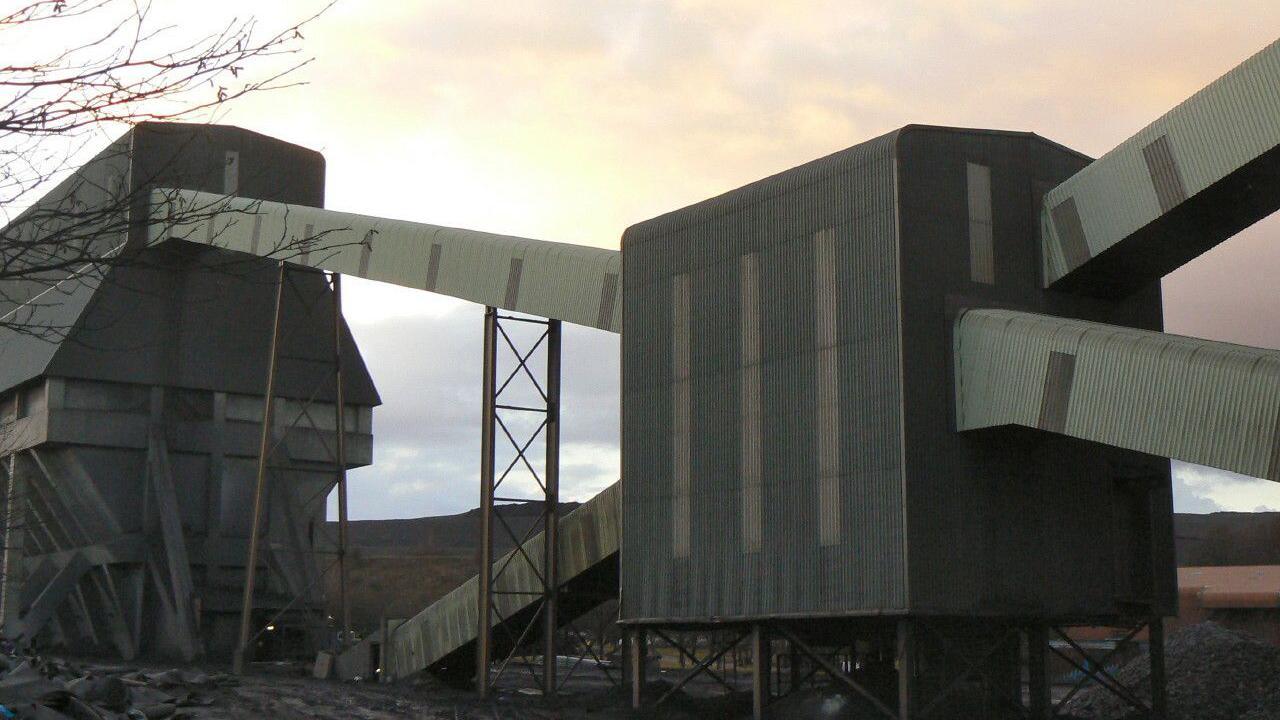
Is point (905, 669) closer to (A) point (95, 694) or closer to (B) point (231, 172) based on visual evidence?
(A) point (95, 694)

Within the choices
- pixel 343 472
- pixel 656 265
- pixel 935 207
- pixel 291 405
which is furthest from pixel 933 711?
pixel 291 405

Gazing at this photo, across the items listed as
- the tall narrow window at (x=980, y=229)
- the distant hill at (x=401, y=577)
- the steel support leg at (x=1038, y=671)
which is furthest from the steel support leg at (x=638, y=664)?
the distant hill at (x=401, y=577)

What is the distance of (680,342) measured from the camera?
25516mm

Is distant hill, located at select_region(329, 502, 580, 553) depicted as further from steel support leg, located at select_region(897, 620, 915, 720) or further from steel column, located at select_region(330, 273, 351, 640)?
steel support leg, located at select_region(897, 620, 915, 720)

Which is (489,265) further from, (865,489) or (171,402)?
(171,402)

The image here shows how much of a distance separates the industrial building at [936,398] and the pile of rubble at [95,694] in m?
5.80

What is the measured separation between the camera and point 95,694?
17094 mm

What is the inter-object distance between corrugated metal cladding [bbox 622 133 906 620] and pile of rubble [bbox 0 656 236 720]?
8066 millimetres

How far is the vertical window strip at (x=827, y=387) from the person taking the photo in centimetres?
2227

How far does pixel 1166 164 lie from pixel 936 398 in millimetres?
4736

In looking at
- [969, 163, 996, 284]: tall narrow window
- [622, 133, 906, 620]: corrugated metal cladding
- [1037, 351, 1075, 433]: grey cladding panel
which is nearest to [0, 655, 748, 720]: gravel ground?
[622, 133, 906, 620]: corrugated metal cladding

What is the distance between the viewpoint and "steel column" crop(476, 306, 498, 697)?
28266mm


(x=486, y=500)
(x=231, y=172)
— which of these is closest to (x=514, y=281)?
(x=486, y=500)

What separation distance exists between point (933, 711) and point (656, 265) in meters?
9.52
